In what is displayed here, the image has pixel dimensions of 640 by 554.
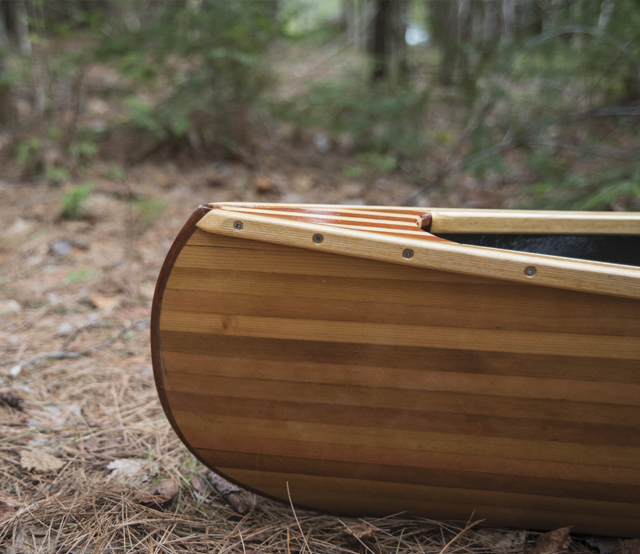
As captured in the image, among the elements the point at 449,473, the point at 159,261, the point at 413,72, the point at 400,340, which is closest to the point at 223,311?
the point at 400,340

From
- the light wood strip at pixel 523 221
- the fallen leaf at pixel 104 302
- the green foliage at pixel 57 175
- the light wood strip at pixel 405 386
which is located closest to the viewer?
the light wood strip at pixel 405 386

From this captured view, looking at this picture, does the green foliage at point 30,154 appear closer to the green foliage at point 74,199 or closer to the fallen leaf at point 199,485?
the green foliage at point 74,199

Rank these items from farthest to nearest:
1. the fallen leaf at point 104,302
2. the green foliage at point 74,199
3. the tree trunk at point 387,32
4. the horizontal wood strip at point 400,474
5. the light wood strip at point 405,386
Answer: the tree trunk at point 387,32
the green foliage at point 74,199
the fallen leaf at point 104,302
the horizontal wood strip at point 400,474
the light wood strip at point 405,386

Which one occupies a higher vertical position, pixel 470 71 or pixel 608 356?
pixel 470 71

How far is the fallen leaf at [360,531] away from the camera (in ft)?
4.39

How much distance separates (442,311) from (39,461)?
1.44 m

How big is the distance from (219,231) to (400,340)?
0.53m

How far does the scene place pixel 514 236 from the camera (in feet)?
4.80

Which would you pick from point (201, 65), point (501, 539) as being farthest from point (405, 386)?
point (201, 65)

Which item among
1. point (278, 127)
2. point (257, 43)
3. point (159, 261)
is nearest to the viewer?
point (159, 261)

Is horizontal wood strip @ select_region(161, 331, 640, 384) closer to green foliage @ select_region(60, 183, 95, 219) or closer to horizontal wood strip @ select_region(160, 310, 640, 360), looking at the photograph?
horizontal wood strip @ select_region(160, 310, 640, 360)

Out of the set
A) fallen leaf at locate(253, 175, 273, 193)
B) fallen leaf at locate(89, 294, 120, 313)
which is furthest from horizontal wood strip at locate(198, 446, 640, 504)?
fallen leaf at locate(253, 175, 273, 193)

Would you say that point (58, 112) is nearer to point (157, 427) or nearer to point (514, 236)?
point (157, 427)

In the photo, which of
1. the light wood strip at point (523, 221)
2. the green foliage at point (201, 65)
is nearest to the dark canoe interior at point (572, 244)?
the light wood strip at point (523, 221)
